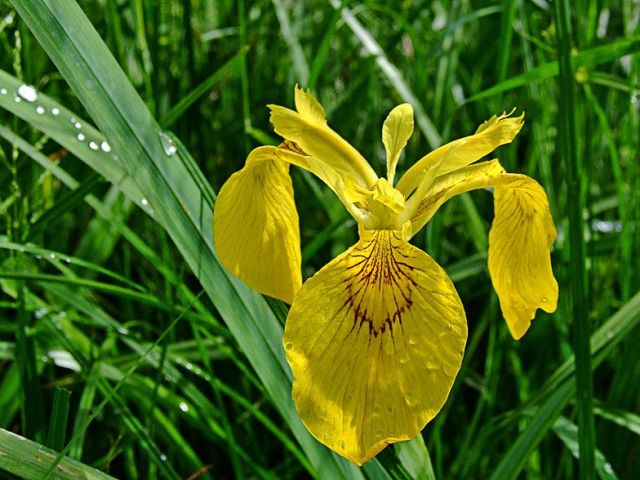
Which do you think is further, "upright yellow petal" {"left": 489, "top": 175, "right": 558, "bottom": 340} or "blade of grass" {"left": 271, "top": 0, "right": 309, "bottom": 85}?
"blade of grass" {"left": 271, "top": 0, "right": 309, "bottom": 85}

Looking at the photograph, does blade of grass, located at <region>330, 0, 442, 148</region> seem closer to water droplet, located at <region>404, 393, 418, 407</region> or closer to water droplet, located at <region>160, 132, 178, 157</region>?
water droplet, located at <region>160, 132, 178, 157</region>

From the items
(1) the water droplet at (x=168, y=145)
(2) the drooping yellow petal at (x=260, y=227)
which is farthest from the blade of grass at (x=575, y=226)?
(1) the water droplet at (x=168, y=145)

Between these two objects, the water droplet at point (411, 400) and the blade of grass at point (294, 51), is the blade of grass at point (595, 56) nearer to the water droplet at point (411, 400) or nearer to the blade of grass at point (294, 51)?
the water droplet at point (411, 400)

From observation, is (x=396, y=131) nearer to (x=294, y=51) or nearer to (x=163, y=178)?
(x=163, y=178)

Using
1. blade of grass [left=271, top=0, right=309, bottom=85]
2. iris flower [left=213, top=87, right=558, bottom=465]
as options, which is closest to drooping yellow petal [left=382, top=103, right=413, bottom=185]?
iris flower [left=213, top=87, right=558, bottom=465]

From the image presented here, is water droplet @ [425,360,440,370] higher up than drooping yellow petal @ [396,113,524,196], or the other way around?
drooping yellow petal @ [396,113,524,196]

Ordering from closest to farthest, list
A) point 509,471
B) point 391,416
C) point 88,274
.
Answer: point 391,416, point 509,471, point 88,274

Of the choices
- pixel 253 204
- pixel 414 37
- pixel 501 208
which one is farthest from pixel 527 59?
pixel 253 204

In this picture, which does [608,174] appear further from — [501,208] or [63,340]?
[63,340]
